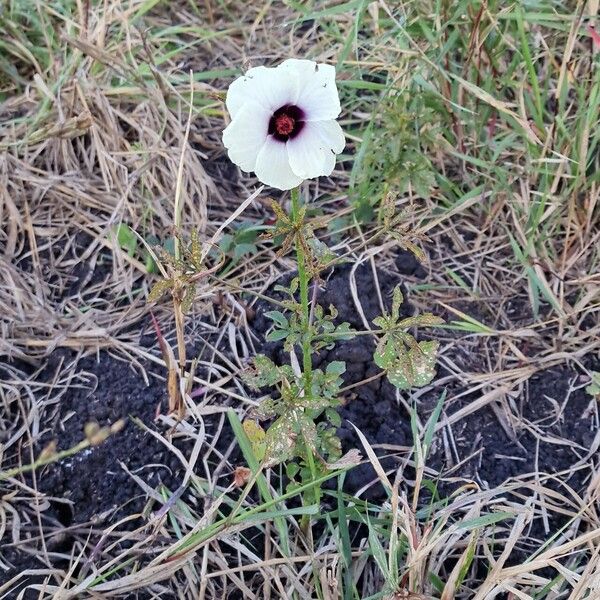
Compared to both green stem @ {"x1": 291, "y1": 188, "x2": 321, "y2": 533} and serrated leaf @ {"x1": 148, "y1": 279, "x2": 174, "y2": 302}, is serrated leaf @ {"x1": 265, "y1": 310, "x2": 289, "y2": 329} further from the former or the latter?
serrated leaf @ {"x1": 148, "y1": 279, "x2": 174, "y2": 302}

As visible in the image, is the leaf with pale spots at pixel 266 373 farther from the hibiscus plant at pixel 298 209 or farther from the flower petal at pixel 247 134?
the flower petal at pixel 247 134

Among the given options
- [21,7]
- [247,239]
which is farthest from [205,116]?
[21,7]

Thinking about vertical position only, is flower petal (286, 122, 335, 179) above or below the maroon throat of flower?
below

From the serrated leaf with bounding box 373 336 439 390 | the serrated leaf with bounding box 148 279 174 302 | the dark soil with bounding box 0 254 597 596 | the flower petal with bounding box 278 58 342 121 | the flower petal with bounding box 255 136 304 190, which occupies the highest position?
the flower petal with bounding box 278 58 342 121

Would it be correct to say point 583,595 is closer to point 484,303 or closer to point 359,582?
point 359,582

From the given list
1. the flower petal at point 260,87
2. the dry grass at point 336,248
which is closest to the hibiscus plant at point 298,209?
the flower petal at point 260,87

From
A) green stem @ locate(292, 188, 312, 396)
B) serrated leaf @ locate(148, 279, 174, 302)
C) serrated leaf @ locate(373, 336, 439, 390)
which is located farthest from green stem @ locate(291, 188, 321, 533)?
serrated leaf @ locate(148, 279, 174, 302)

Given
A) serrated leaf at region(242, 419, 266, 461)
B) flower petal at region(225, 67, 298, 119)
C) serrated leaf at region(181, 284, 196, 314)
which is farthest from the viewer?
serrated leaf at region(242, 419, 266, 461)

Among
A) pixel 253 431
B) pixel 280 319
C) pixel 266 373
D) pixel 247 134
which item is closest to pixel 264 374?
pixel 266 373
